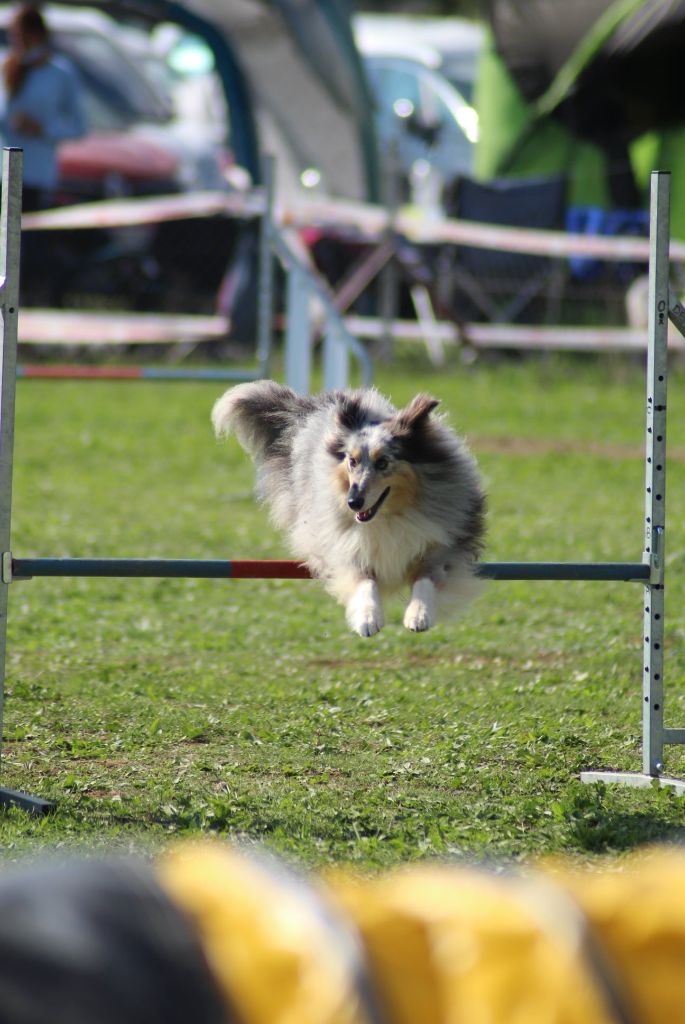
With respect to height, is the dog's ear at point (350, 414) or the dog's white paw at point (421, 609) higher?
the dog's ear at point (350, 414)

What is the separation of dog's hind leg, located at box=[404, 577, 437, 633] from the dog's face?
0.26 meters

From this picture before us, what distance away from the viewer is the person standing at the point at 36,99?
12.6m

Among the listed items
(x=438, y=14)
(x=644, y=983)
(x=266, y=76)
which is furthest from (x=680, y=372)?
(x=438, y=14)

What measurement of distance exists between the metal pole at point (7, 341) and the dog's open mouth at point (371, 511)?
107 centimetres

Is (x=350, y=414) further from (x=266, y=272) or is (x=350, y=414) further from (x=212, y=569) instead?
(x=266, y=272)

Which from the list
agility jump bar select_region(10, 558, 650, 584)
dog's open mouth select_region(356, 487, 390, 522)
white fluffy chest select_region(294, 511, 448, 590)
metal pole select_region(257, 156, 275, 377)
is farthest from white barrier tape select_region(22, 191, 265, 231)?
agility jump bar select_region(10, 558, 650, 584)

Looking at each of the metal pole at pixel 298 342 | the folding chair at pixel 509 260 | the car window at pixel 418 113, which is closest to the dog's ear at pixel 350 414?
the metal pole at pixel 298 342

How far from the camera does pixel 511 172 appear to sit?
56.4 ft

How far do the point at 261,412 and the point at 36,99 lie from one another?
8.44m

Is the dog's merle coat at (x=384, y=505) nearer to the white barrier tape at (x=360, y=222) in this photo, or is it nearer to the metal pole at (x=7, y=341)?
the metal pole at (x=7, y=341)

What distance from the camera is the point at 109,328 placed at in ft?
47.9

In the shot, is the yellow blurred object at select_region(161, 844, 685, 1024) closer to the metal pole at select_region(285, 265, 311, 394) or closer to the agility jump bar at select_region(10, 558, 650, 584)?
the agility jump bar at select_region(10, 558, 650, 584)

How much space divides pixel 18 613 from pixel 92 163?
1053cm

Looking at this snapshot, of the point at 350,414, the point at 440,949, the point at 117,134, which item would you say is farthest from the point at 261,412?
the point at 117,134
